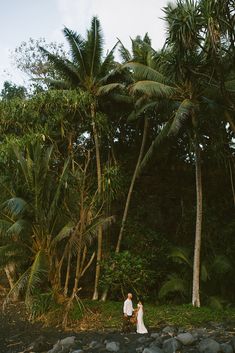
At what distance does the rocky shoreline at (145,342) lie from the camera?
991cm

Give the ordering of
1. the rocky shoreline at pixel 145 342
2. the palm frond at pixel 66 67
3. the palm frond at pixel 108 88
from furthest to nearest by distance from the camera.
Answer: the palm frond at pixel 66 67
the palm frond at pixel 108 88
the rocky shoreline at pixel 145 342

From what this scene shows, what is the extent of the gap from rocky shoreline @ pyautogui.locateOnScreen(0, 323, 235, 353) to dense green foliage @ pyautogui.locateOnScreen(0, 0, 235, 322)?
1.39 metres

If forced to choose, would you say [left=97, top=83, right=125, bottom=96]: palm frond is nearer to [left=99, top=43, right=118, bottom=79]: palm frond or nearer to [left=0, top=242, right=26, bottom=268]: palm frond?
[left=99, top=43, right=118, bottom=79]: palm frond

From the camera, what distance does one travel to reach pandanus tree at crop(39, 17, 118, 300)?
16.1 metres

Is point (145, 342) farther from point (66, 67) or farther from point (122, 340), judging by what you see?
point (66, 67)

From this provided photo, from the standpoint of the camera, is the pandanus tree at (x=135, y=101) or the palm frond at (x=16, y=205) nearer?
the palm frond at (x=16, y=205)

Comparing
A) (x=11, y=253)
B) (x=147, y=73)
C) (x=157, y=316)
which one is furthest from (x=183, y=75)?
(x=11, y=253)

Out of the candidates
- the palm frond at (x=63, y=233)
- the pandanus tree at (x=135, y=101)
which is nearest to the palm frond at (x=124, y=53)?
the pandanus tree at (x=135, y=101)

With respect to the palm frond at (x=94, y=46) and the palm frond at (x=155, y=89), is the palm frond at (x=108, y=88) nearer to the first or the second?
the palm frond at (x=94, y=46)

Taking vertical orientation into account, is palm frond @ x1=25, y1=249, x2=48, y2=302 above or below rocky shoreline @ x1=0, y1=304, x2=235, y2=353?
above

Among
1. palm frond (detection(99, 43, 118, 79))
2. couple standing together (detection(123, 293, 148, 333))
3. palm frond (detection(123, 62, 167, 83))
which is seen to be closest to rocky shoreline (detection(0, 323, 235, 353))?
couple standing together (detection(123, 293, 148, 333))

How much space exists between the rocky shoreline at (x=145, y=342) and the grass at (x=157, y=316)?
59 centimetres

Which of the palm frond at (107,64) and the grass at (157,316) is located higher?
the palm frond at (107,64)

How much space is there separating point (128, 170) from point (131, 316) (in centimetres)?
753
